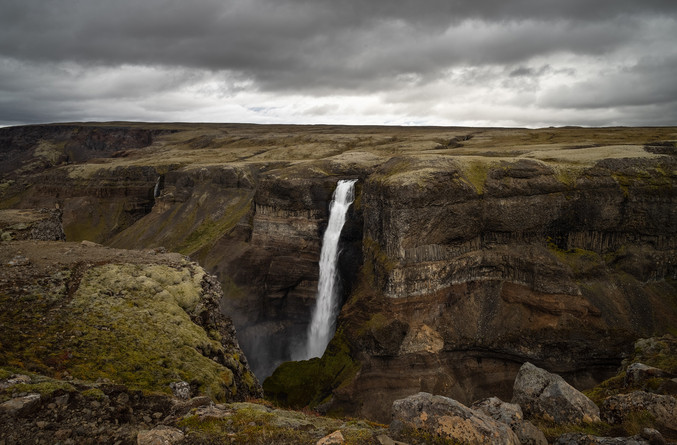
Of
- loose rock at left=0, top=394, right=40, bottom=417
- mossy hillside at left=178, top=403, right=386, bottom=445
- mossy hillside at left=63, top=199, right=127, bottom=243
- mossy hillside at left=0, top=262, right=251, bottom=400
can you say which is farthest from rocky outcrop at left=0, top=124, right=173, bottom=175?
mossy hillside at left=178, top=403, right=386, bottom=445

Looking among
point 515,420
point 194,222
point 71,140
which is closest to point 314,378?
point 515,420

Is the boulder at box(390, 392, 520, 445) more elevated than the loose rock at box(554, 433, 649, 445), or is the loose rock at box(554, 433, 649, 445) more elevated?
the boulder at box(390, 392, 520, 445)

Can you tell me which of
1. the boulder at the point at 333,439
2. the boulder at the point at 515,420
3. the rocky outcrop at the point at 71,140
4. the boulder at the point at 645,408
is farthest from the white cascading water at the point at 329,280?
the rocky outcrop at the point at 71,140

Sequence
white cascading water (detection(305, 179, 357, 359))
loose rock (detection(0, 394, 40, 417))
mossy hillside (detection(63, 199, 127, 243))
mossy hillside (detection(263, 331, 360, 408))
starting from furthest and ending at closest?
1. mossy hillside (detection(63, 199, 127, 243))
2. white cascading water (detection(305, 179, 357, 359))
3. mossy hillside (detection(263, 331, 360, 408))
4. loose rock (detection(0, 394, 40, 417))

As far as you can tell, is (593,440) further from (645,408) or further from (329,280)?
(329,280)

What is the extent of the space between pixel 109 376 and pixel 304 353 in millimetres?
33386

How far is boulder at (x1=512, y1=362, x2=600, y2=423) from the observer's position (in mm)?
13398

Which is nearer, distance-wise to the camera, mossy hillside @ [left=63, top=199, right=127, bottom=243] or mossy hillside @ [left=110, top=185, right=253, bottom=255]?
mossy hillside @ [left=110, top=185, right=253, bottom=255]

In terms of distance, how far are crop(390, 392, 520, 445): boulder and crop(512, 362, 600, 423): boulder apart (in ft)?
12.1

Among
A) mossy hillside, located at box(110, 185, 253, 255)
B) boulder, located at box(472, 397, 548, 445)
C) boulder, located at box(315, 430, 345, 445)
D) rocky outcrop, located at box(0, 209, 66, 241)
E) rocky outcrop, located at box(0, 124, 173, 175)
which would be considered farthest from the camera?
rocky outcrop, located at box(0, 124, 173, 175)

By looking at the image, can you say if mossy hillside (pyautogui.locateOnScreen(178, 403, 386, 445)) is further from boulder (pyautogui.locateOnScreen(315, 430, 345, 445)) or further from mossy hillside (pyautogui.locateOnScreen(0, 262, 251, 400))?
mossy hillside (pyautogui.locateOnScreen(0, 262, 251, 400))

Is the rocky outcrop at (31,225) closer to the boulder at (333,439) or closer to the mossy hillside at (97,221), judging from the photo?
the boulder at (333,439)

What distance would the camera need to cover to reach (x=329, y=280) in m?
46.5

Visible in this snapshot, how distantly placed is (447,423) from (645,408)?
720cm
